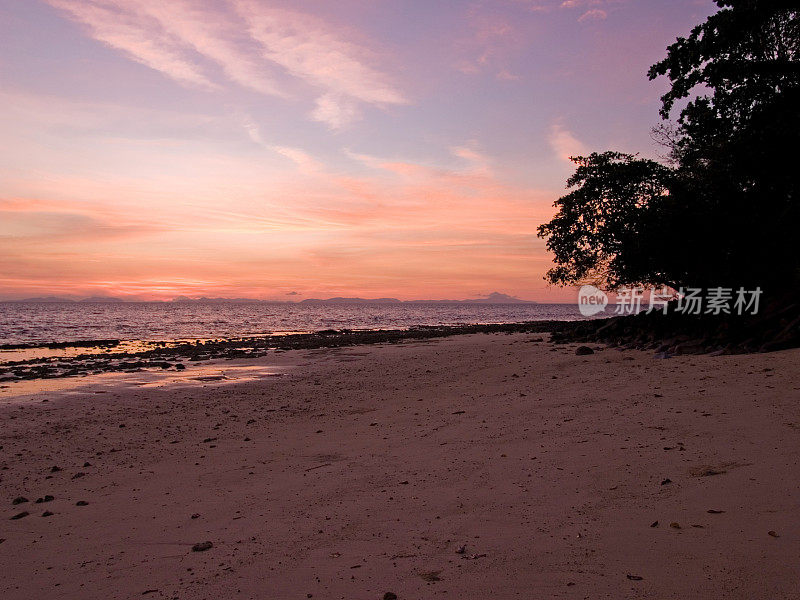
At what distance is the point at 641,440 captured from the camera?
6.69m

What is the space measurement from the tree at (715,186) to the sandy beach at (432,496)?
6.72 m

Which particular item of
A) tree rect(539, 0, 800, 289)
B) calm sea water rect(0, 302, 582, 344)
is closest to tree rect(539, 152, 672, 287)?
tree rect(539, 0, 800, 289)

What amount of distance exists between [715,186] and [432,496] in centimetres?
1864

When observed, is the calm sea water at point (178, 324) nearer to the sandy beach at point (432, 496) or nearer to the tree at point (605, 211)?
the tree at point (605, 211)

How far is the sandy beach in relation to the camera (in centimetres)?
386

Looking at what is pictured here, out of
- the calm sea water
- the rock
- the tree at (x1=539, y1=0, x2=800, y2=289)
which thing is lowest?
the calm sea water

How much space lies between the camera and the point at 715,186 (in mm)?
18734

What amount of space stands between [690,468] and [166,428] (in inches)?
349

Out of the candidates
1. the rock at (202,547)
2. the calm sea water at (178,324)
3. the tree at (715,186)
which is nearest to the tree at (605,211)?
the tree at (715,186)

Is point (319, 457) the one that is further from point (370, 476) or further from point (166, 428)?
point (166, 428)

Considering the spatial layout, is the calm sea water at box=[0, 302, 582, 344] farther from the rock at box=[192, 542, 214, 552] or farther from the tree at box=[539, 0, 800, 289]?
the rock at box=[192, 542, 214, 552]

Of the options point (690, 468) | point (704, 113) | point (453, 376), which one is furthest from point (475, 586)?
point (704, 113)

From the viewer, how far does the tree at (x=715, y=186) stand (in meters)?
12.1

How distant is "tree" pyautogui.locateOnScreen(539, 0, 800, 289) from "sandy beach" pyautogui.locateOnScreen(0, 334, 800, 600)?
672 cm
